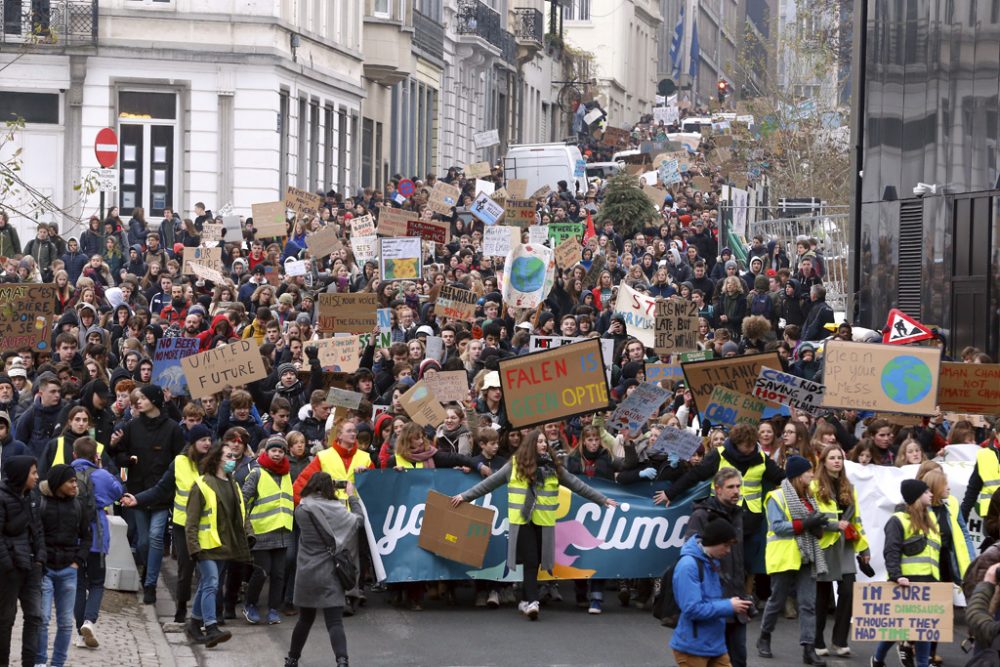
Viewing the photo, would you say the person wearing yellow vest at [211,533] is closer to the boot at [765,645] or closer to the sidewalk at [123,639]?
the sidewalk at [123,639]

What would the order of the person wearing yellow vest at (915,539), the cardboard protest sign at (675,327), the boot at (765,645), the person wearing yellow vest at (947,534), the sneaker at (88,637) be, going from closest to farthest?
the person wearing yellow vest at (915,539), the person wearing yellow vest at (947,534), the sneaker at (88,637), the boot at (765,645), the cardboard protest sign at (675,327)

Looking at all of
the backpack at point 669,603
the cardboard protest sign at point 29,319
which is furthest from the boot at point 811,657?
the cardboard protest sign at point 29,319

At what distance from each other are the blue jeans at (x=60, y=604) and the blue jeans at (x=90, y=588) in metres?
0.97

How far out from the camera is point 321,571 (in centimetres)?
1247

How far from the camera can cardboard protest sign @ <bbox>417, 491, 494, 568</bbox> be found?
14969mm

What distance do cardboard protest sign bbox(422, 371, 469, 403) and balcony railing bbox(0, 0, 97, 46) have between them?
77.1 ft

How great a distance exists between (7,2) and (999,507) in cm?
3093

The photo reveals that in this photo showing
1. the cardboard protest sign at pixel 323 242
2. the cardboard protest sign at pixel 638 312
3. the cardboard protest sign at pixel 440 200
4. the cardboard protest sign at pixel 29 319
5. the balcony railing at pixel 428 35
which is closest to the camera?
the cardboard protest sign at pixel 29 319

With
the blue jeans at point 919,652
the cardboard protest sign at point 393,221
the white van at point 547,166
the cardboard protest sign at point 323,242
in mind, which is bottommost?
the blue jeans at point 919,652

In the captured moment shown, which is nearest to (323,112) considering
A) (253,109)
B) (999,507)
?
(253,109)

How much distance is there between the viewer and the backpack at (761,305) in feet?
79.2

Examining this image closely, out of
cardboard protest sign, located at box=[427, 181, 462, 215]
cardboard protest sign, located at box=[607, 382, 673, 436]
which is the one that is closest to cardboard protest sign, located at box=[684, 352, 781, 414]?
cardboard protest sign, located at box=[607, 382, 673, 436]

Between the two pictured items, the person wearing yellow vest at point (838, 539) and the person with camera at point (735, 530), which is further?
the person wearing yellow vest at point (838, 539)

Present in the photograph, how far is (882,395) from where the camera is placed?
Result: 15531 millimetres
